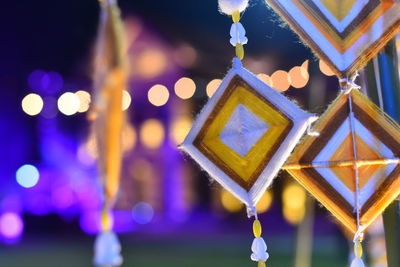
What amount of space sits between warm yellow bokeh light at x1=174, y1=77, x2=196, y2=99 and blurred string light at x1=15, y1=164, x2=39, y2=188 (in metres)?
2.18

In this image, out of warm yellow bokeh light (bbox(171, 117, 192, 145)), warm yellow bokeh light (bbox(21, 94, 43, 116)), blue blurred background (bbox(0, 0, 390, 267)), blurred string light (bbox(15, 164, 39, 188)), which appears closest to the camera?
blue blurred background (bbox(0, 0, 390, 267))

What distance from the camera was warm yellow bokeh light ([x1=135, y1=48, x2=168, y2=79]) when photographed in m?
6.25

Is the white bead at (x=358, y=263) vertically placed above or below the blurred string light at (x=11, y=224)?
below

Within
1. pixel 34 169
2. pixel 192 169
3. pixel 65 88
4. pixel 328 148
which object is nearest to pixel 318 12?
pixel 328 148

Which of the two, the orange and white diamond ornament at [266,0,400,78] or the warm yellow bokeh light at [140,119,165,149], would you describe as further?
the warm yellow bokeh light at [140,119,165,149]

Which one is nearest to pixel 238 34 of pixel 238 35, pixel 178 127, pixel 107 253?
pixel 238 35

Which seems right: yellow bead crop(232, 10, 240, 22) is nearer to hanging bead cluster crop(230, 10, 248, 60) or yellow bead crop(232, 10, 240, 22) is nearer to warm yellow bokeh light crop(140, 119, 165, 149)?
hanging bead cluster crop(230, 10, 248, 60)

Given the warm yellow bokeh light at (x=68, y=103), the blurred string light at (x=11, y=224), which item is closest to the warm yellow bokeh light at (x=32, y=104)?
the warm yellow bokeh light at (x=68, y=103)

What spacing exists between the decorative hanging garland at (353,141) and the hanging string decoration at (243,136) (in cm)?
5

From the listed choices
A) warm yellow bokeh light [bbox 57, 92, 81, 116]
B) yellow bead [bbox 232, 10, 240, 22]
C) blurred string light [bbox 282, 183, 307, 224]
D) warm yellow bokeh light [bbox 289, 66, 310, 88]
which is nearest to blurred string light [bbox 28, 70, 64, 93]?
warm yellow bokeh light [bbox 57, 92, 81, 116]

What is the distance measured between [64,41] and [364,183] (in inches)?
210

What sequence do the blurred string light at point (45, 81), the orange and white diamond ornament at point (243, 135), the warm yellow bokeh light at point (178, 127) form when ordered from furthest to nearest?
the blurred string light at point (45, 81) < the warm yellow bokeh light at point (178, 127) < the orange and white diamond ornament at point (243, 135)

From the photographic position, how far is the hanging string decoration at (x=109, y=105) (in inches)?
20.7

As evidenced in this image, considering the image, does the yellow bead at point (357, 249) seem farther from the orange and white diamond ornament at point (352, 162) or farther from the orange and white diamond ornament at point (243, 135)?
the orange and white diamond ornament at point (243, 135)
